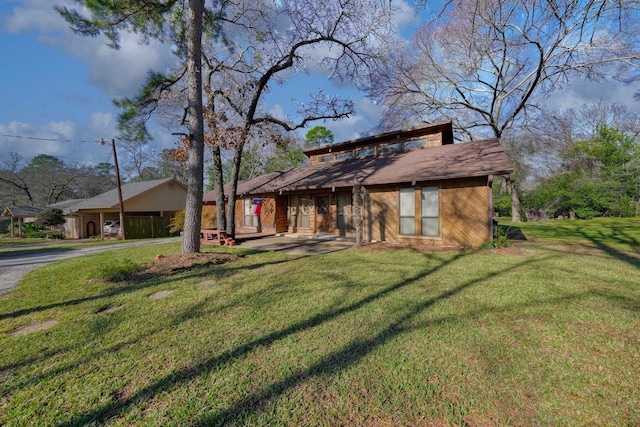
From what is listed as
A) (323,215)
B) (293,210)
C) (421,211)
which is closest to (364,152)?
(323,215)

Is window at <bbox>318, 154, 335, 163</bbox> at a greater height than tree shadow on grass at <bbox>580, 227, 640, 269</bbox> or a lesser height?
greater

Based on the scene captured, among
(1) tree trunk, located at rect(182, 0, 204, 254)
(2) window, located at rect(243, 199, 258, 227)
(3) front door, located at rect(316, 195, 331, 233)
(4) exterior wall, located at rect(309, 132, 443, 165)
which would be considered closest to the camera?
(1) tree trunk, located at rect(182, 0, 204, 254)

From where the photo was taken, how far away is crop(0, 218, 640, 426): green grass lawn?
2189mm

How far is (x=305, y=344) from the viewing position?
3.17m

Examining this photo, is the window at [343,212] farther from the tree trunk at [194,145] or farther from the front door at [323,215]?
the tree trunk at [194,145]

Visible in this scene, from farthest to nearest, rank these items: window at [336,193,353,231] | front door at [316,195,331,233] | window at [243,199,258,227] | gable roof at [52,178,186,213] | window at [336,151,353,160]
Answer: gable roof at [52,178,186,213]
window at [243,199,258,227]
window at [336,151,353,160]
front door at [316,195,331,233]
window at [336,193,353,231]

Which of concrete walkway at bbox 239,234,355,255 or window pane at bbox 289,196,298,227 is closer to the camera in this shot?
concrete walkway at bbox 239,234,355,255

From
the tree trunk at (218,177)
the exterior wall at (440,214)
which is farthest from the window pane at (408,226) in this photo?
the tree trunk at (218,177)

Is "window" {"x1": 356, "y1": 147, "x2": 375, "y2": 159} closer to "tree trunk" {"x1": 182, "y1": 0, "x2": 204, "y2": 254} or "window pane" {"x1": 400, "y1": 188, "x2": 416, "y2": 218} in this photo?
"window pane" {"x1": 400, "y1": 188, "x2": 416, "y2": 218}

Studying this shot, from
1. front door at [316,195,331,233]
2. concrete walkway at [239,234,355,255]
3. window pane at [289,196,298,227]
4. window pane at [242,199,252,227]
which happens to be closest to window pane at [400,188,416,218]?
concrete walkway at [239,234,355,255]

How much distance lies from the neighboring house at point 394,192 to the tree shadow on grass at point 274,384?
5741 millimetres

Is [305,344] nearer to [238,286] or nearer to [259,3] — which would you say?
[238,286]

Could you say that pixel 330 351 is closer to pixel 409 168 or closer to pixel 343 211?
pixel 409 168

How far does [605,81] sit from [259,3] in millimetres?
17116
